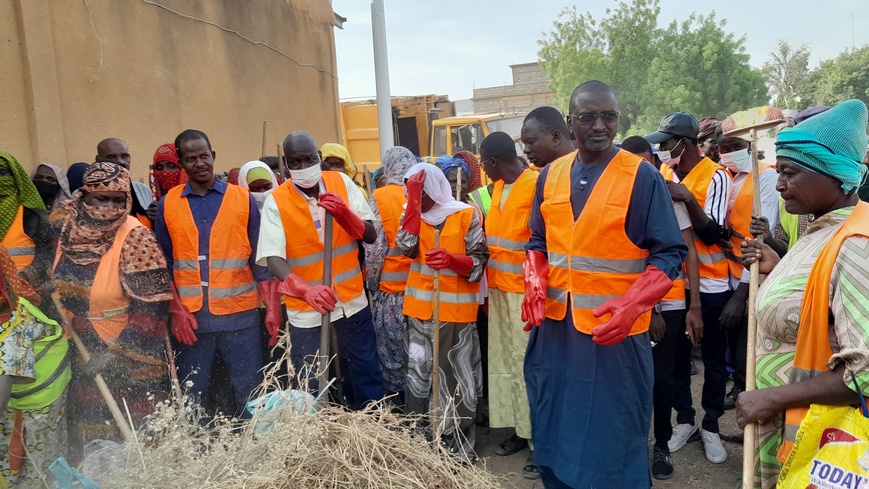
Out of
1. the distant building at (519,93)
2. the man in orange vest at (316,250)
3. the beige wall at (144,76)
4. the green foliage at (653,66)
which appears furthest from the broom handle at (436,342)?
the distant building at (519,93)

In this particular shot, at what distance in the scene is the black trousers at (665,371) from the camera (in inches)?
141

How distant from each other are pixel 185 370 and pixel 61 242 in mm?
988

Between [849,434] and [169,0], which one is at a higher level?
[169,0]

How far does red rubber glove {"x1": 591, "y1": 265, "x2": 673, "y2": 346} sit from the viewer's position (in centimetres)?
235

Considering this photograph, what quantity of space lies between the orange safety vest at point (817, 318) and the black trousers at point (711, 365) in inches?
81.2

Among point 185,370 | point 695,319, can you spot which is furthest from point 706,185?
point 185,370

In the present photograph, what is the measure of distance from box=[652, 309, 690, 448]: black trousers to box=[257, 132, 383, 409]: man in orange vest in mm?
1748

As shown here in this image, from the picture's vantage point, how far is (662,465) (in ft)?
11.8

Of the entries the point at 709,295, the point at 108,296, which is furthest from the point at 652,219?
the point at 108,296

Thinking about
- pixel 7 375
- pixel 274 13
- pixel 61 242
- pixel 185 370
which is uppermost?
pixel 274 13

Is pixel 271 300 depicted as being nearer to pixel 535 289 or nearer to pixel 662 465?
pixel 535 289

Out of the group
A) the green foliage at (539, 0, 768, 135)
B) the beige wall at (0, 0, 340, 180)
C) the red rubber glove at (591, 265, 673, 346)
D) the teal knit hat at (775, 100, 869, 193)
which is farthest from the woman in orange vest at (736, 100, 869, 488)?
the green foliage at (539, 0, 768, 135)

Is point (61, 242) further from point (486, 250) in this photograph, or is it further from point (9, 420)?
point (486, 250)

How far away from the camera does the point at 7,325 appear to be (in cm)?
259
